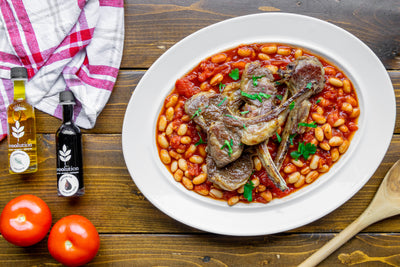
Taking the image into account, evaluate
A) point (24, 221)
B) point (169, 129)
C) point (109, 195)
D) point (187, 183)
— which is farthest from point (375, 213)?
point (24, 221)

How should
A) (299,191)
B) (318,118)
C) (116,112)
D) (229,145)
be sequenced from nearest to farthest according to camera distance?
(229,145) < (318,118) < (299,191) < (116,112)

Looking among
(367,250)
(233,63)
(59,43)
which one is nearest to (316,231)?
(367,250)

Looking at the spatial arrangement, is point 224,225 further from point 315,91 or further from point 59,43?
point 59,43

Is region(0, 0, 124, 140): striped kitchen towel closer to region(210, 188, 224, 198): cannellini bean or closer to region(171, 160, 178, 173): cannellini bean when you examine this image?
region(171, 160, 178, 173): cannellini bean

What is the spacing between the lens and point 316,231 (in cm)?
254

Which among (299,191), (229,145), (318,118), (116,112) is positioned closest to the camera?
(229,145)

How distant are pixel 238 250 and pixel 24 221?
1606 millimetres

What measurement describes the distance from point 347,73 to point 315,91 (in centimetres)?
29

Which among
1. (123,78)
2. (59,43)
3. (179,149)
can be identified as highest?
(59,43)

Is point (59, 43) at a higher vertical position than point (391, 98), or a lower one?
higher

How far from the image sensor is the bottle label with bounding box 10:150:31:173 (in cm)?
238

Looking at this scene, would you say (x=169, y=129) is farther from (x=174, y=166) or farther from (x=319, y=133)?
(x=319, y=133)

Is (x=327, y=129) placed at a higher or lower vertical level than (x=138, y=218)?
higher

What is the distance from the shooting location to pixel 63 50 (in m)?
2.44
